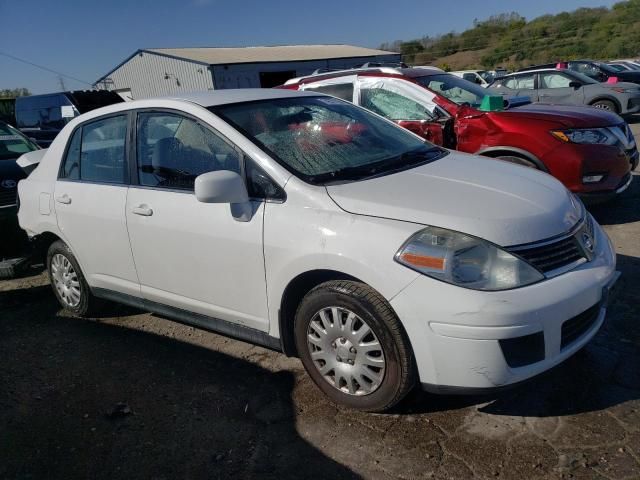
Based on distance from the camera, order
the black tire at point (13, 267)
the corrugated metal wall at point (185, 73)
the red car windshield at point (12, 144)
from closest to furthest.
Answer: the black tire at point (13, 267) < the red car windshield at point (12, 144) < the corrugated metal wall at point (185, 73)

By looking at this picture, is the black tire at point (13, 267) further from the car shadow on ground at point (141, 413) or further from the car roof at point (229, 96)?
the car roof at point (229, 96)

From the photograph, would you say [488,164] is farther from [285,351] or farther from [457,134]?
[457,134]

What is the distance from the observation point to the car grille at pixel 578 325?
2.36m

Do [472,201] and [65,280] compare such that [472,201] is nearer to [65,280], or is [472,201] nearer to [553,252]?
[553,252]

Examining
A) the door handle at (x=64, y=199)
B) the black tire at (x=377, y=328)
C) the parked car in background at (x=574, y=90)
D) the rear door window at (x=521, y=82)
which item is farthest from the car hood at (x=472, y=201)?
the rear door window at (x=521, y=82)

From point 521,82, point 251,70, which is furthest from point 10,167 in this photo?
point 251,70

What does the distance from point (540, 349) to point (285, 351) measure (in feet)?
4.32

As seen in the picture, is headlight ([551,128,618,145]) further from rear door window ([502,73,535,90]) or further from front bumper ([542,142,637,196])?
rear door window ([502,73,535,90])

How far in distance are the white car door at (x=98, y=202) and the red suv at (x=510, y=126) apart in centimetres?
328

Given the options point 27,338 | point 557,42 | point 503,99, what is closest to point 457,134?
point 503,99

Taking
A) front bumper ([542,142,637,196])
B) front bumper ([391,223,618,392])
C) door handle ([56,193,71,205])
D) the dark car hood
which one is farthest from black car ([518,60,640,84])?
front bumper ([391,223,618,392])

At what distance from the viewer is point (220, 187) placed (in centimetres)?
262

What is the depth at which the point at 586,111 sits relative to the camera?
544cm

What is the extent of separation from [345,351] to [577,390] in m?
1.25
